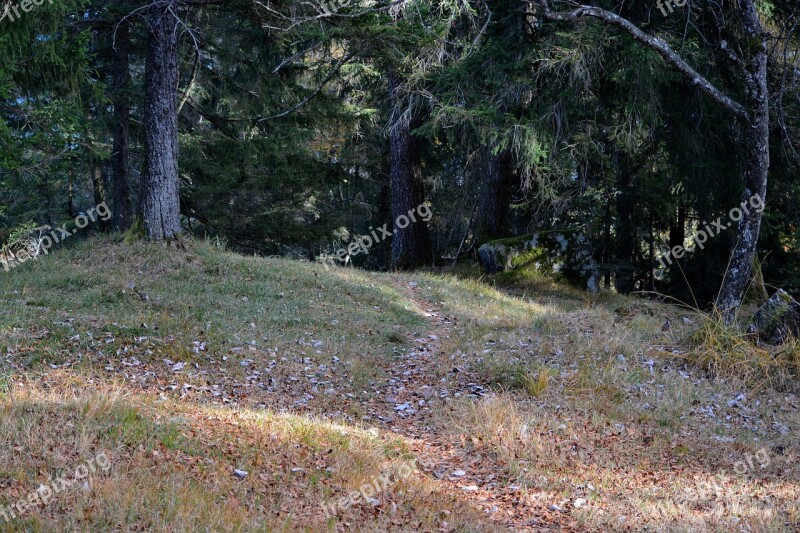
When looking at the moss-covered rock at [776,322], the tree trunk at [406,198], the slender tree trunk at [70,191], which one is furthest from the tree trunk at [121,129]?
the moss-covered rock at [776,322]

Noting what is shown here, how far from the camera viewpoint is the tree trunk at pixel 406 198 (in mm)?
16688

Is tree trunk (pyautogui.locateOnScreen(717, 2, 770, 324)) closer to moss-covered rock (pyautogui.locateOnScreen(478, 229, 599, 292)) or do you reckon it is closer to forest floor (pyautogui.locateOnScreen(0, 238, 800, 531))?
forest floor (pyautogui.locateOnScreen(0, 238, 800, 531))

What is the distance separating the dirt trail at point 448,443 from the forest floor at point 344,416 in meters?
0.03

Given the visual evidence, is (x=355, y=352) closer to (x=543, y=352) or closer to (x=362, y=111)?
(x=543, y=352)

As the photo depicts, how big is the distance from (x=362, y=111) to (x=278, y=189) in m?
4.24

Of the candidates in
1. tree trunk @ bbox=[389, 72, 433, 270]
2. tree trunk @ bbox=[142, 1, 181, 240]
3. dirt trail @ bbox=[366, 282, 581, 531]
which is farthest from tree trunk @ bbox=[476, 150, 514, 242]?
tree trunk @ bbox=[142, 1, 181, 240]

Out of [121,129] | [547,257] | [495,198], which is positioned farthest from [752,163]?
[121,129]

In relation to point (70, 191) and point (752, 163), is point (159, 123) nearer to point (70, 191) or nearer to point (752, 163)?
point (752, 163)

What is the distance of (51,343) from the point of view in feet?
23.9

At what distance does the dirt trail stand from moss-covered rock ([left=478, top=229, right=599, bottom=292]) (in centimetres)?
605

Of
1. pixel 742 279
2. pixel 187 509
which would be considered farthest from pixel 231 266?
pixel 742 279

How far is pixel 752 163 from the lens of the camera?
9.68m

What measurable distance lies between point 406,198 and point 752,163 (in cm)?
880

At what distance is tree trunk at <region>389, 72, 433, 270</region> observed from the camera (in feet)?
54.7
